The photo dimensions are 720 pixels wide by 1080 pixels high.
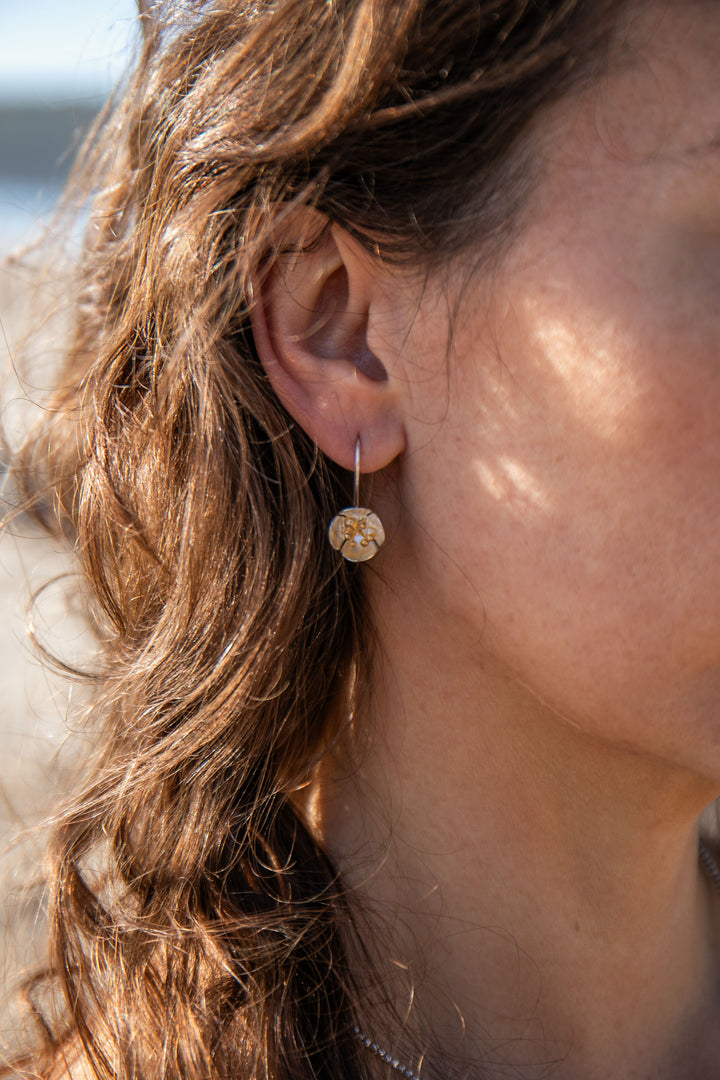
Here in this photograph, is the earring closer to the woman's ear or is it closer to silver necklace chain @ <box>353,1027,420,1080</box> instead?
the woman's ear

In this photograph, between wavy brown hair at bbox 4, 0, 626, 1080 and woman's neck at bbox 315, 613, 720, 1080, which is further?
woman's neck at bbox 315, 613, 720, 1080

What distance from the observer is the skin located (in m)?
1.04

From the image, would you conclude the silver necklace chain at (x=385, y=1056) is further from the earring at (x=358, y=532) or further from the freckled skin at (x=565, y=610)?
the earring at (x=358, y=532)

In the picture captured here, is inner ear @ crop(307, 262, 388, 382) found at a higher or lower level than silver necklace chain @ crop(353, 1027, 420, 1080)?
higher

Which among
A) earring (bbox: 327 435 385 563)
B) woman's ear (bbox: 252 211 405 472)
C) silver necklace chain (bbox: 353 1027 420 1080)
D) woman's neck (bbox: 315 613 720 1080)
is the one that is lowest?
silver necklace chain (bbox: 353 1027 420 1080)

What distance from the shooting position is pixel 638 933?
1.37 meters

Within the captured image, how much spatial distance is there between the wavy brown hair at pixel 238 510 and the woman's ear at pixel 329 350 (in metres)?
0.03

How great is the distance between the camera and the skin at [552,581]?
3.42 feet

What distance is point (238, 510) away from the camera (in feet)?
3.98

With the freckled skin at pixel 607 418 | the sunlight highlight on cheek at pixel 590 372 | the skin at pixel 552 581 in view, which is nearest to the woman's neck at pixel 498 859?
the skin at pixel 552 581

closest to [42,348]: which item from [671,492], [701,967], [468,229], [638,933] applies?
[468,229]

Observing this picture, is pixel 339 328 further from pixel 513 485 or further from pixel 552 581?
pixel 552 581

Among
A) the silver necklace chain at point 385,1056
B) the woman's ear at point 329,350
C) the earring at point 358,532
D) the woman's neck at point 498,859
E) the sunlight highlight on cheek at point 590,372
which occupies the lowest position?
the silver necklace chain at point 385,1056

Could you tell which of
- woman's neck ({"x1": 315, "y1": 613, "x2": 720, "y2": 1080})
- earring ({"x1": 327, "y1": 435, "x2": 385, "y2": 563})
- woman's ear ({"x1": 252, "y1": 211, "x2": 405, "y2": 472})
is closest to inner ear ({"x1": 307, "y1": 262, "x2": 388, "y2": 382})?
woman's ear ({"x1": 252, "y1": 211, "x2": 405, "y2": 472})
